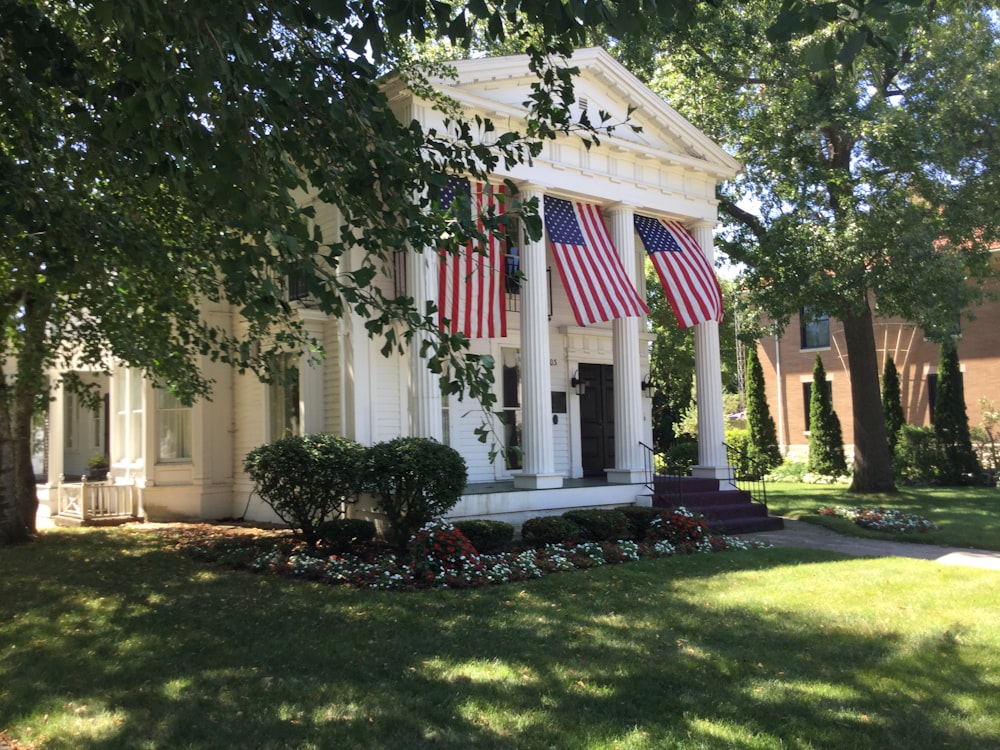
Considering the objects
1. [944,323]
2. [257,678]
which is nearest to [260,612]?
[257,678]

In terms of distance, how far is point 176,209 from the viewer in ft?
32.1

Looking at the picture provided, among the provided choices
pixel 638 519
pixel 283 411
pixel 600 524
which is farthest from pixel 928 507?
pixel 283 411

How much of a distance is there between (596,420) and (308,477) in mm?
7466

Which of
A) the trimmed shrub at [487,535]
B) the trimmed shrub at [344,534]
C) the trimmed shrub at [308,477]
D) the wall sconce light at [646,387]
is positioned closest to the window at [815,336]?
the wall sconce light at [646,387]

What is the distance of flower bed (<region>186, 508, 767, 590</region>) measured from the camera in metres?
9.36

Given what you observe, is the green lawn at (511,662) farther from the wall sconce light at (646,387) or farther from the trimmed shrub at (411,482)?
the wall sconce light at (646,387)

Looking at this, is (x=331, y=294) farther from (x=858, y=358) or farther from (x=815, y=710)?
(x=858, y=358)

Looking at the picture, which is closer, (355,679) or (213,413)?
(355,679)

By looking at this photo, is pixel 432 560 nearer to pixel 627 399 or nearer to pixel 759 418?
pixel 627 399

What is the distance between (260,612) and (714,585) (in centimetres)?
496

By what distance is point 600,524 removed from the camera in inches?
473

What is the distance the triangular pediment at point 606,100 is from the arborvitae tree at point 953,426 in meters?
12.3

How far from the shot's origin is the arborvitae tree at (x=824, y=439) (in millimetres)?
26547

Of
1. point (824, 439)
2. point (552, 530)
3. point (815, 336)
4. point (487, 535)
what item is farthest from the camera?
point (815, 336)
